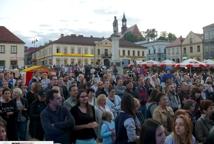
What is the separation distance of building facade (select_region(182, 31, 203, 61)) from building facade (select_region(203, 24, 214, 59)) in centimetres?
232

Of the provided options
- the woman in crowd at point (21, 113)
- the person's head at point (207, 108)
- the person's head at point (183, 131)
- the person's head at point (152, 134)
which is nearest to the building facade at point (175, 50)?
the woman in crowd at point (21, 113)

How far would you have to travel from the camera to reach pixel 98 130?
762cm

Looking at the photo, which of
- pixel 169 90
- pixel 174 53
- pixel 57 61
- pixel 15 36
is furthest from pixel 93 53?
pixel 169 90

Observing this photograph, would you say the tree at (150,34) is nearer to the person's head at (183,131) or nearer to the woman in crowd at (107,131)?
the woman in crowd at (107,131)

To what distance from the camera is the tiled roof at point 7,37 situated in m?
73.6

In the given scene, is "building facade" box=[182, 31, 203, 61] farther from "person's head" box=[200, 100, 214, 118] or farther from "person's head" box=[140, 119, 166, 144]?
"person's head" box=[140, 119, 166, 144]

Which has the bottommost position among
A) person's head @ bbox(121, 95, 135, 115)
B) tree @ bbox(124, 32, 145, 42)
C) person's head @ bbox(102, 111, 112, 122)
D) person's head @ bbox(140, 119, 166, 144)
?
person's head @ bbox(102, 111, 112, 122)

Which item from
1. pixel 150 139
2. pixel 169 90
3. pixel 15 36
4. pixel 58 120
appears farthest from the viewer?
pixel 15 36

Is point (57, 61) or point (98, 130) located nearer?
point (98, 130)

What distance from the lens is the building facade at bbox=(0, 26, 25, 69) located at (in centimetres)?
7377

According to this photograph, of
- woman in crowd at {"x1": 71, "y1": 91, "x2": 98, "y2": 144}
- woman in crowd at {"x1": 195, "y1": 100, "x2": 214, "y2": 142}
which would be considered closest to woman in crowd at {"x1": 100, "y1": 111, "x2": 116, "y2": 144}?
woman in crowd at {"x1": 71, "y1": 91, "x2": 98, "y2": 144}

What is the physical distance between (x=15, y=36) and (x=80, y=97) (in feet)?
237

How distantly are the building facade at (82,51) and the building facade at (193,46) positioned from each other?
49.1 feet

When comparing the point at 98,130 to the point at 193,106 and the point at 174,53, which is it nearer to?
the point at 193,106
